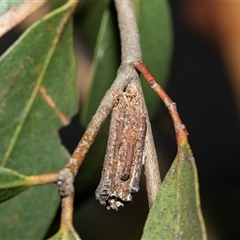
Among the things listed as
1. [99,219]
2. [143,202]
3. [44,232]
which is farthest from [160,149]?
[44,232]

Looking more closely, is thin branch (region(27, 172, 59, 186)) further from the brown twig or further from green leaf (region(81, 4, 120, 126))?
green leaf (region(81, 4, 120, 126))

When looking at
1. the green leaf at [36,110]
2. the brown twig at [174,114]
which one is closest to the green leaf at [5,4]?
the green leaf at [36,110]

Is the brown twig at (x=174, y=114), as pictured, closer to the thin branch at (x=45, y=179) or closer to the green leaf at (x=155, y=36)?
the thin branch at (x=45, y=179)

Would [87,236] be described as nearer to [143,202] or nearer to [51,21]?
[143,202]

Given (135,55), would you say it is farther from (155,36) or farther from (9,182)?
(155,36)

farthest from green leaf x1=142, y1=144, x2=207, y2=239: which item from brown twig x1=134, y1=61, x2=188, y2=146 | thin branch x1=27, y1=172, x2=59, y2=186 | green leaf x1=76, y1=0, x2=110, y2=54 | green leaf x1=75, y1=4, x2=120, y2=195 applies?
green leaf x1=76, y1=0, x2=110, y2=54
